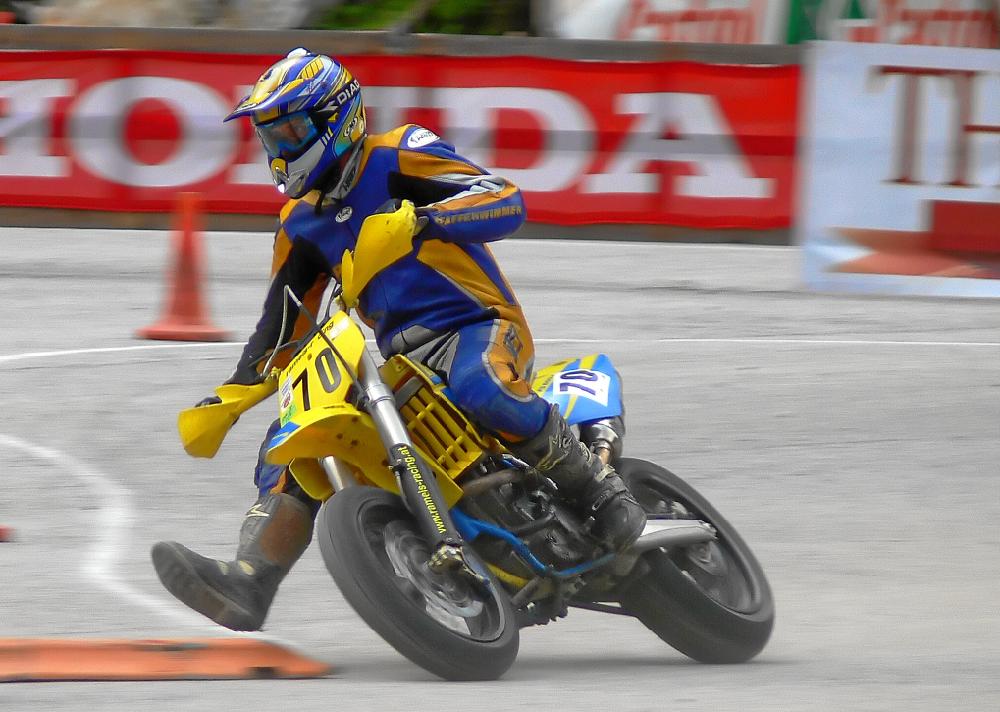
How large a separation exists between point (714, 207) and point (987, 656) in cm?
905

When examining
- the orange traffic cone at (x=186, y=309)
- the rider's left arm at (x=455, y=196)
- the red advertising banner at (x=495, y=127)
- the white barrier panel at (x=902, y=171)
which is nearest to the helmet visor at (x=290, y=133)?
the rider's left arm at (x=455, y=196)

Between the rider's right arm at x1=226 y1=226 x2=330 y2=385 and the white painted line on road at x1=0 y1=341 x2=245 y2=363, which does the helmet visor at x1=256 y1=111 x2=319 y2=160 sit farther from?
the white painted line on road at x1=0 y1=341 x2=245 y2=363

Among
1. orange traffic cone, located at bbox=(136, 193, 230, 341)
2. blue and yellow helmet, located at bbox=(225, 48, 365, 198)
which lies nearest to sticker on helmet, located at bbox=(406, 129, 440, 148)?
blue and yellow helmet, located at bbox=(225, 48, 365, 198)

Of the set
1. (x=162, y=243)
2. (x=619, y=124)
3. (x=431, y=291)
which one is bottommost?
(x=162, y=243)

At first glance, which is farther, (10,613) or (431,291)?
(10,613)

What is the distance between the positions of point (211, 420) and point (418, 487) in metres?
0.84

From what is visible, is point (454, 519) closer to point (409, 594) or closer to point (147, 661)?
point (409, 594)

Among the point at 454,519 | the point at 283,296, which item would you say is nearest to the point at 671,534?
the point at 454,519

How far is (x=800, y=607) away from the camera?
6191mm

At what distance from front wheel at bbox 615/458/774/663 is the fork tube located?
800 millimetres

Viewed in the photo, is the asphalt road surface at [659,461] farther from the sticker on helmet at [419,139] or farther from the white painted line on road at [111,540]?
the sticker on helmet at [419,139]

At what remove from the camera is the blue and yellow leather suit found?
5.07 meters

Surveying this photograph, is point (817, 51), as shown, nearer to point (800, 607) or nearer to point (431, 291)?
point (800, 607)

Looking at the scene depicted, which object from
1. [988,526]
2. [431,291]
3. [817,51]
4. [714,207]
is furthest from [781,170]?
[431,291]
